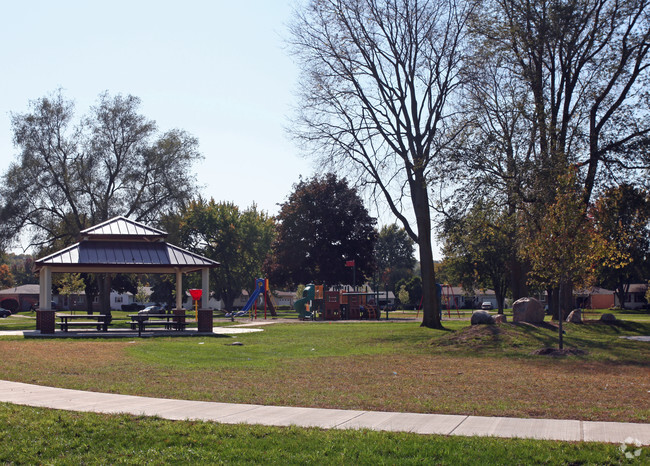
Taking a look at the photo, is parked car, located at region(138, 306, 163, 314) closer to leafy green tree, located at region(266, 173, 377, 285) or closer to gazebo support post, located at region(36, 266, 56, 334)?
gazebo support post, located at region(36, 266, 56, 334)

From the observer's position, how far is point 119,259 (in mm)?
27969

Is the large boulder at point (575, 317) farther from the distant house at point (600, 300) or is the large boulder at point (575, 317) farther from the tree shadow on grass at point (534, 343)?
the distant house at point (600, 300)

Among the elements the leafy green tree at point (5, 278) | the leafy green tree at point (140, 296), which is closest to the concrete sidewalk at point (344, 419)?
the leafy green tree at point (140, 296)

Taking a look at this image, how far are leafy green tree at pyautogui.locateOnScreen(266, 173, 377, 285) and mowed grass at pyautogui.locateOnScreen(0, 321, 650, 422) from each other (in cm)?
3568

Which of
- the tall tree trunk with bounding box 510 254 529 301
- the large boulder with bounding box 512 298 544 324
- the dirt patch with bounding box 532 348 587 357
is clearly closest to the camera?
the dirt patch with bounding box 532 348 587 357

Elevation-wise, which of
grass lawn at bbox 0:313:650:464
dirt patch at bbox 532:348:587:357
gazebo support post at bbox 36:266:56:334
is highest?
gazebo support post at bbox 36:266:56:334

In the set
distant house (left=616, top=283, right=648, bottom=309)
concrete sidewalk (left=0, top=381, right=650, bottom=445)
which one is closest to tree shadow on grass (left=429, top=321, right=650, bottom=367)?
concrete sidewalk (left=0, top=381, right=650, bottom=445)

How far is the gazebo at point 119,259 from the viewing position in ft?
89.4

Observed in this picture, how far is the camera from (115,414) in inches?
339

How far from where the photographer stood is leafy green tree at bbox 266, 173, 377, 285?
5997cm

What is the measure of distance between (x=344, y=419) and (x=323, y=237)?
5174cm

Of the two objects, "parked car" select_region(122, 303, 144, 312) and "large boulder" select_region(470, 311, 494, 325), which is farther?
"parked car" select_region(122, 303, 144, 312)

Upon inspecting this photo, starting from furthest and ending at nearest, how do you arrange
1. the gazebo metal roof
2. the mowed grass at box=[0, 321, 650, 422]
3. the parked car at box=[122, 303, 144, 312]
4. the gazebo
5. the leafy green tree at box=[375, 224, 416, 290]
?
the leafy green tree at box=[375, 224, 416, 290] → the parked car at box=[122, 303, 144, 312] → the gazebo metal roof → the gazebo → the mowed grass at box=[0, 321, 650, 422]

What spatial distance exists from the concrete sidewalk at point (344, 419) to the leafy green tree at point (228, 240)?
53.6m
